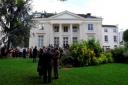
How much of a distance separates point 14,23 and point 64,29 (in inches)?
1138

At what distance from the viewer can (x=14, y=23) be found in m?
55.7

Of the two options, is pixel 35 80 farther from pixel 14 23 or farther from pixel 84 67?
pixel 14 23

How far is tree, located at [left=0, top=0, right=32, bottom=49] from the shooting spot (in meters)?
54.6

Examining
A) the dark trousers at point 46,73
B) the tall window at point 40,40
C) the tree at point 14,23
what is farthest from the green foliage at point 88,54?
the tall window at point 40,40

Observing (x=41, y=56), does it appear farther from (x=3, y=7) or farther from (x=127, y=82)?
(x=3, y=7)

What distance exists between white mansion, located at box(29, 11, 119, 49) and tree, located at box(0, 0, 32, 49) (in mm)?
23036

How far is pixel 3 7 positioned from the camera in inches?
2167

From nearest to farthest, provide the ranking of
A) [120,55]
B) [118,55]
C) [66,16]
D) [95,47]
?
[95,47] → [120,55] → [118,55] → [66,16]

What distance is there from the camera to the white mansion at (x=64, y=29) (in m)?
80.6

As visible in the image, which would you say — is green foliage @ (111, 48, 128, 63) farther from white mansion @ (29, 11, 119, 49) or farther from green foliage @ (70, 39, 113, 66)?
white mansion @ (29, 11, 119, 49)

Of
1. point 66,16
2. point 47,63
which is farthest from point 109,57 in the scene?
point 66,16

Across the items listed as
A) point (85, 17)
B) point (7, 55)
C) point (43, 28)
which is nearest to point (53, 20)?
point (43, 28)

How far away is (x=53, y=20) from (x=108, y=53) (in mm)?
44239

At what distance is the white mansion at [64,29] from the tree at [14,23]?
23.0 m
